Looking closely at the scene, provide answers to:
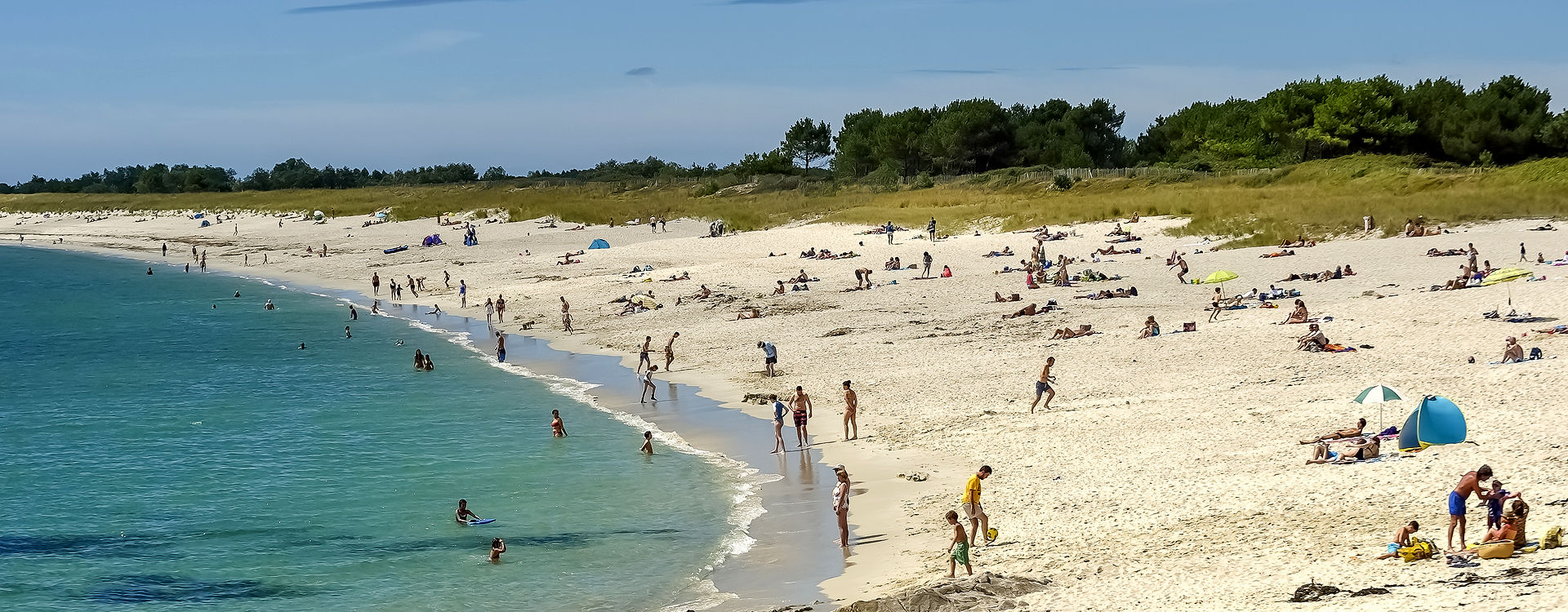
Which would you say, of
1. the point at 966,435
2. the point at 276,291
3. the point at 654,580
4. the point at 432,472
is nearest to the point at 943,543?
the point at 654,580

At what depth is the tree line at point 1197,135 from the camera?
231 feet

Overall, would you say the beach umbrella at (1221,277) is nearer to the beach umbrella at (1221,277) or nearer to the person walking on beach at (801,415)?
the beach umbrella at (1221,277)

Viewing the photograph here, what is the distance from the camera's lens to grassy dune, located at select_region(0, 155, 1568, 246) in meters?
46.4

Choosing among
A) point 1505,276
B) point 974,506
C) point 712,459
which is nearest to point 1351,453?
point 974,506

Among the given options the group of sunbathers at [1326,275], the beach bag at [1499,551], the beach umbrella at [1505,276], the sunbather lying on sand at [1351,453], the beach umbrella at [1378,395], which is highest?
the beach umbrella at [1505,276]

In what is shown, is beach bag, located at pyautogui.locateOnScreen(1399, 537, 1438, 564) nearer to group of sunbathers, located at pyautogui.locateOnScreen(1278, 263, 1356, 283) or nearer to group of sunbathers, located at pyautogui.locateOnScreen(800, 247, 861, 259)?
group of sunbathers, located at pyautogui.locateOnScreen(1278, 263, 1356, 283)

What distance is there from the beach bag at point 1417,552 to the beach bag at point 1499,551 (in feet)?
1.60

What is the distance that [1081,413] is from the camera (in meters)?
23.8

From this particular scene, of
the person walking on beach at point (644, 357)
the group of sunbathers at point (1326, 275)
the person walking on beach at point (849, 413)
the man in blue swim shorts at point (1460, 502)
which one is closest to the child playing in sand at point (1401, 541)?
the man in blue swim shorts at point (1460, 502)

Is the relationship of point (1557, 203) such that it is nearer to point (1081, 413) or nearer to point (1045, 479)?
point (1081, 413)

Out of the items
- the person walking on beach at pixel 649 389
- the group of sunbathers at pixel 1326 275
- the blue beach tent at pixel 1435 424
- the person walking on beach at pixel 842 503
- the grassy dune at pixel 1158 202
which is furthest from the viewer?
the grassy dune at pixel 1158 202

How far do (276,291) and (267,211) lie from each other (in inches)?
2380

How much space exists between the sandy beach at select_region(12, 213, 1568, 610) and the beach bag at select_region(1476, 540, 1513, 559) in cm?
20

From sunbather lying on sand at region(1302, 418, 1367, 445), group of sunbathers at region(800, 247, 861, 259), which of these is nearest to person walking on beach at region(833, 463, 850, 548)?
sunbather lying on sand at region(1302, 418, 1367, 445)
